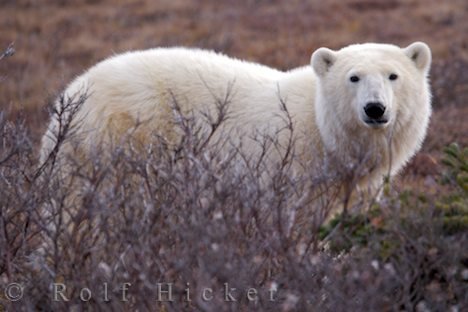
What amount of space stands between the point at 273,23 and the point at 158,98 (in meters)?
9.80

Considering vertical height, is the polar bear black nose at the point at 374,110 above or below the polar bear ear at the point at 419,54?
below

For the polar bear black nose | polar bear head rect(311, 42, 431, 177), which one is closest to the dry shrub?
the polar bear black nose

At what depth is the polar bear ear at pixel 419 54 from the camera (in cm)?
532

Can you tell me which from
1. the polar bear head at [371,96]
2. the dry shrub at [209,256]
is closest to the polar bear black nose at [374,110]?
the polar bear head at [371,96]

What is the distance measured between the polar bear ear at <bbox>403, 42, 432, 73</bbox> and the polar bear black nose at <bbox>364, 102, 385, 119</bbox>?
0.64 metres

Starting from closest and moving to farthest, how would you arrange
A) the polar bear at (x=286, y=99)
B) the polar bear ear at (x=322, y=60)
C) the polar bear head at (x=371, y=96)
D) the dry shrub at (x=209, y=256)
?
the dry shrub at (x=209, y=256) < the polar bear head at (x=371, y=96) < the polar bear at (x=286, y=99) < the polar bear ear at (x=322, y=60)

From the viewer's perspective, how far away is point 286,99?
554 cm

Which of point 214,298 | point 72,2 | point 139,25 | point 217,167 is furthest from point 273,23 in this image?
point 214,298

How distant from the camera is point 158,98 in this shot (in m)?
5.63

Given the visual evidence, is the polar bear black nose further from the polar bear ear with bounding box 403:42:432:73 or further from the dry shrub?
the dry shrub

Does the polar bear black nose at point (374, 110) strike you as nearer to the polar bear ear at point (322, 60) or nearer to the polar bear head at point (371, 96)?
the polar bear head at point (371, 96)

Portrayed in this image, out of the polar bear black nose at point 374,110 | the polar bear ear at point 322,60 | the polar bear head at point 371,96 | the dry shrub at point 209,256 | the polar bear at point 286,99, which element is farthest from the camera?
the polar bear ear at point 322,60

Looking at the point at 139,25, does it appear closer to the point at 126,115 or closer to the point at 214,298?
the point at 126,115

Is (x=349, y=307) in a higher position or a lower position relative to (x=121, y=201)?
lower
